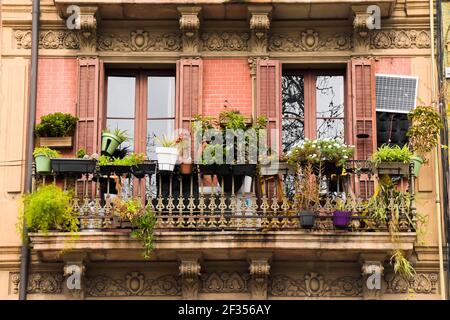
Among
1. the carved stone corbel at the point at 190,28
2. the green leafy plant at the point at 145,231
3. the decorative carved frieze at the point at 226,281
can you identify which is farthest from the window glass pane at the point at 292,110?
the green leafy plant at the point at 145,231

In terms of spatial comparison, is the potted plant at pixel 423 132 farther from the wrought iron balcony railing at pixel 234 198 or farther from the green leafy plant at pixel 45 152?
the green leafy plant at pixel 45 152

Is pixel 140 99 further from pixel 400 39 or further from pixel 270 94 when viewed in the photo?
pixel 400 39

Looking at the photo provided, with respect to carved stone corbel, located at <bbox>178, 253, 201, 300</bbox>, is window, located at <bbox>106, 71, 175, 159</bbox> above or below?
above

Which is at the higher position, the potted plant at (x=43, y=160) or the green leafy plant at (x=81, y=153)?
the green leafy plant at (x=81, y=153)

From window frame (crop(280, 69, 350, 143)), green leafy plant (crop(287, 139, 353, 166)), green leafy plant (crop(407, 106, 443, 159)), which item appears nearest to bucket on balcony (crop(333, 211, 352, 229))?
green leafy plant (crop(287, 139, 353, 166))

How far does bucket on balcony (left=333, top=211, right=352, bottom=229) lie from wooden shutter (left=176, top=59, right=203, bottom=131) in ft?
9.62

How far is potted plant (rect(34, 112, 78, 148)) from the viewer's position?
19547 mm

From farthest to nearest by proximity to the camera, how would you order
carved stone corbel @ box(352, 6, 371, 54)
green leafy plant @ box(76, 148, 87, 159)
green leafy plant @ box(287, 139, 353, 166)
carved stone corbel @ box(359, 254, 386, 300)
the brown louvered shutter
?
carved stone corbel @ box(352, 6, 371, 54) < the brown louvered shutter < green leafy plant @ box(76, 148, 87, 159) < green leafy plant @ box(287, 139, 353, 166) < carved stone corbel @ box(359, 254, 386, 300)

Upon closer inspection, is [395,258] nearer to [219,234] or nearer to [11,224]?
[219,234]

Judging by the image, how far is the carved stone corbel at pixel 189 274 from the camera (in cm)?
1855

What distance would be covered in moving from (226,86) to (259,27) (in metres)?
1.08

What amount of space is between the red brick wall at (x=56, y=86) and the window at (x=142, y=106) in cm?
64

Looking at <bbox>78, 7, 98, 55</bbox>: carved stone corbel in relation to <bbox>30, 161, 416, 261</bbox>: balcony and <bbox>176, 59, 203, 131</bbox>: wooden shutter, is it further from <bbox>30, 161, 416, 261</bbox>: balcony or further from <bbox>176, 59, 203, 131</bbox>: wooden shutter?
<bbox>30, 161, 416, 261</bbox>: balcony
